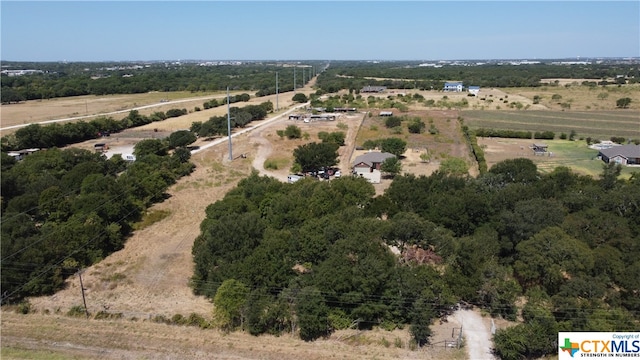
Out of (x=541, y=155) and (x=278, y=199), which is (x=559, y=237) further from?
(x=541, y=155)

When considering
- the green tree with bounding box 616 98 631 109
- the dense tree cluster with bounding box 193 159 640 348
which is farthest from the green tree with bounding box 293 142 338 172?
the green tree with bounding box 616 98 631 109

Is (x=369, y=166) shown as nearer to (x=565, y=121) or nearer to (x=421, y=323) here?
(x=421, y=323)

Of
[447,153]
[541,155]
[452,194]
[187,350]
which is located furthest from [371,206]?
[541,155]

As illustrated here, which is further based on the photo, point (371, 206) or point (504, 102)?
point (504, 102)

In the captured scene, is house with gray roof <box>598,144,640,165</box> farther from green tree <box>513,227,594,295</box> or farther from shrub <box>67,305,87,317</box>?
shrub <box>67,305,87,317</box>

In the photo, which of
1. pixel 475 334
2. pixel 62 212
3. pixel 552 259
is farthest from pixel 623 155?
pixel 62 212

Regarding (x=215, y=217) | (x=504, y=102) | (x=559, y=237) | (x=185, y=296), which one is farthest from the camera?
(x=504, y=102)

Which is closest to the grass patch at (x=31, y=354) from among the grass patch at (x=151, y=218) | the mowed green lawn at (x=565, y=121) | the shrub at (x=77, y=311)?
the shrub at (x=77, y=311)

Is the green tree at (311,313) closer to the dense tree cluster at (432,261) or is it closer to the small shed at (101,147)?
the dense tree cluster at (432,261)
